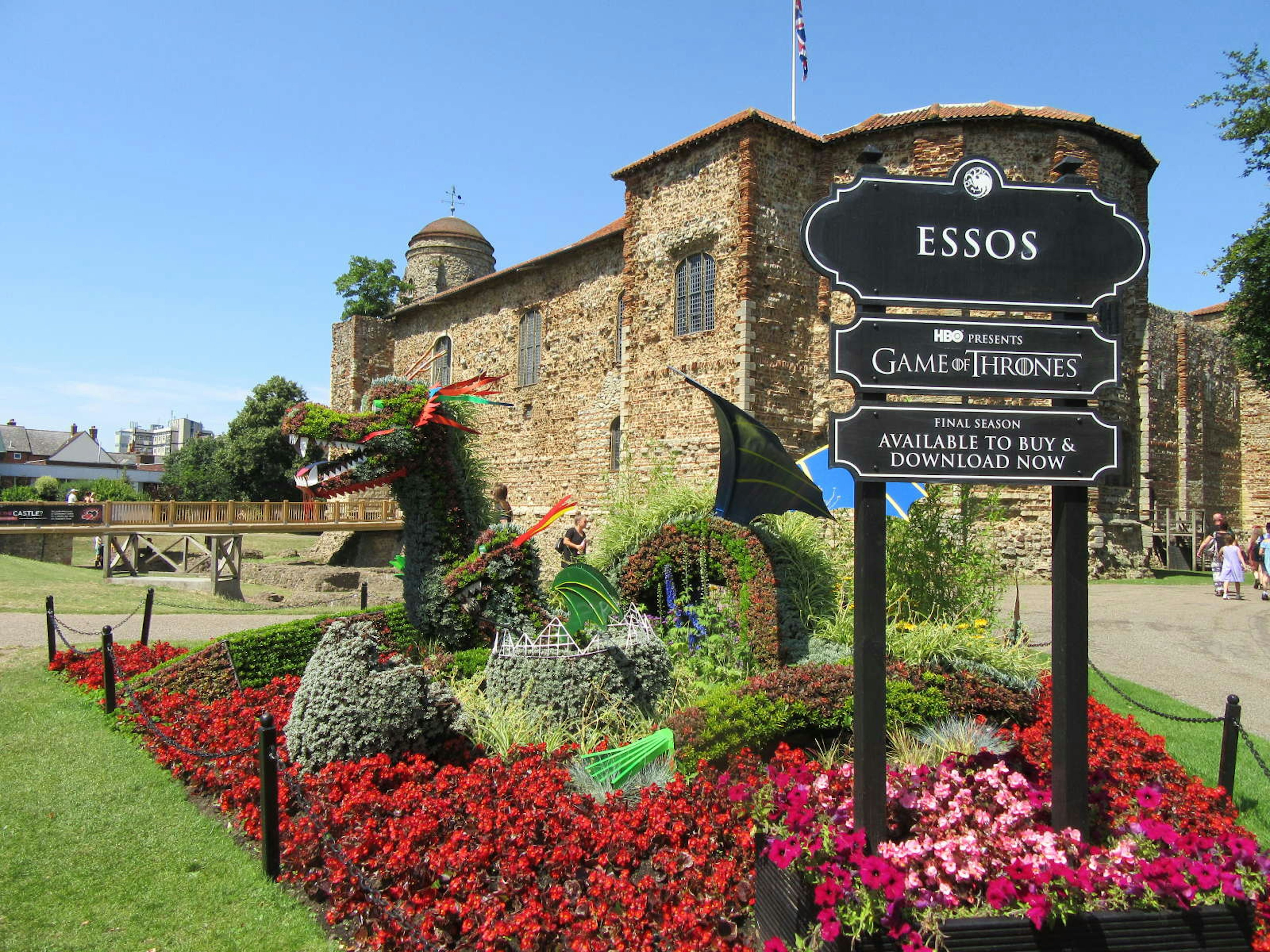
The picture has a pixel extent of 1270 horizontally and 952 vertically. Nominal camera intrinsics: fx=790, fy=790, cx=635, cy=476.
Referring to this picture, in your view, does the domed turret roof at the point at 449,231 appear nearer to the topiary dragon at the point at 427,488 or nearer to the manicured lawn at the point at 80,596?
the manicured lawn at the point at 80,596

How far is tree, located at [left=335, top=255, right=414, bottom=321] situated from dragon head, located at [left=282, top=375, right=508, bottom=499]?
110 ft

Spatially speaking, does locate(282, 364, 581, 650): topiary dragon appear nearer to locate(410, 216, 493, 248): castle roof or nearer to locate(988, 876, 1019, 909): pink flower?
locate(988, 876, 1019, 909): pink flower

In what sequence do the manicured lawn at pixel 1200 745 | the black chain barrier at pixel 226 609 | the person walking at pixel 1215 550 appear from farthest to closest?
1. the person walking at pixel 1215 550
2. the black chain barrier at pixel 226 609
3. the manicured lawn at pixel 1200 745

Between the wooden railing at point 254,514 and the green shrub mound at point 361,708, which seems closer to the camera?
the green shrub mound at point 361,708

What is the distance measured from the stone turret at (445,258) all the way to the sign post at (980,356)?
3666 cm

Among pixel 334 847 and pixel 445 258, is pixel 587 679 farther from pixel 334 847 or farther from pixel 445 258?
pixel 445 258

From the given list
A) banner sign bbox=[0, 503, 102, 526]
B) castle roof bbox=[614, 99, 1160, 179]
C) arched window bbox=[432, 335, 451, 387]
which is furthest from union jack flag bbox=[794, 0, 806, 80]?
banner sign bbox=[0, 503, 102, 526]

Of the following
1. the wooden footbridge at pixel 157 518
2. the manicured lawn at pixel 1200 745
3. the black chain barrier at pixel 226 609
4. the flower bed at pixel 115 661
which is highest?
the wooden footbridge at pixel 157 518

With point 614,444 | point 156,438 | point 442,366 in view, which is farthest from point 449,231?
point 156,438

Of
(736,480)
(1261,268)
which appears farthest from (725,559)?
(1261,268)

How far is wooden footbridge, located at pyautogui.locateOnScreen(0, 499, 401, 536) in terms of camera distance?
2066 cm

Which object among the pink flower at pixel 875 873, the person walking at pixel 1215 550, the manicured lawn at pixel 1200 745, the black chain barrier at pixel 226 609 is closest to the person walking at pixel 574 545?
the black chain barrier at pixel 226 609

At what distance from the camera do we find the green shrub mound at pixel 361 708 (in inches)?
194

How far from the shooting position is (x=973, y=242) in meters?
3.91
